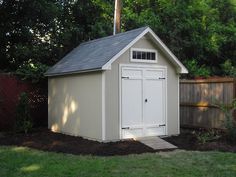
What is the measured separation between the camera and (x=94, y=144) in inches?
481

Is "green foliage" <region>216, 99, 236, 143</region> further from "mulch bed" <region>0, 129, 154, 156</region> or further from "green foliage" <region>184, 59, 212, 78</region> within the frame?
"green foliage" <region>184, 59, 212, 78</region>

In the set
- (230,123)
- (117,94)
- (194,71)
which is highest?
(194,71)

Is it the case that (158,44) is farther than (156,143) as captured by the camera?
Yes

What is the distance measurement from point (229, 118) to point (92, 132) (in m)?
4.52

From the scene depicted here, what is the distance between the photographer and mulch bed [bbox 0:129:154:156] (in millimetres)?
11352

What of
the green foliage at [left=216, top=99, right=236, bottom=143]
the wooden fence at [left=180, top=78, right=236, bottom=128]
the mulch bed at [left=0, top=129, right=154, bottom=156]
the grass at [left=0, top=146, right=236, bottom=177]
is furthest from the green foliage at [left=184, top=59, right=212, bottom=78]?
the grass at [left=0, top=146, right=236, bottom=177]

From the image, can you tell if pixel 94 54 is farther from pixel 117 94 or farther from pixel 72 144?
pixel 72 144

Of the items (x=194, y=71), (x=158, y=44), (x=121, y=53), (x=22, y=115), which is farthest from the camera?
(x=194, y=71)

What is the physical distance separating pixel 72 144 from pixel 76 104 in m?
2.07

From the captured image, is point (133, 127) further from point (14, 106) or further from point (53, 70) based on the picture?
point (14, 106)

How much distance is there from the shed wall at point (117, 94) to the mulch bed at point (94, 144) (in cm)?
48

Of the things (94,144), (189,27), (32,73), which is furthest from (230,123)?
(189,27)

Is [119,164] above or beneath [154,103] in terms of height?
beneath

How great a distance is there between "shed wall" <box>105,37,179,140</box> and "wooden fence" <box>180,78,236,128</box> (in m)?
1.25
